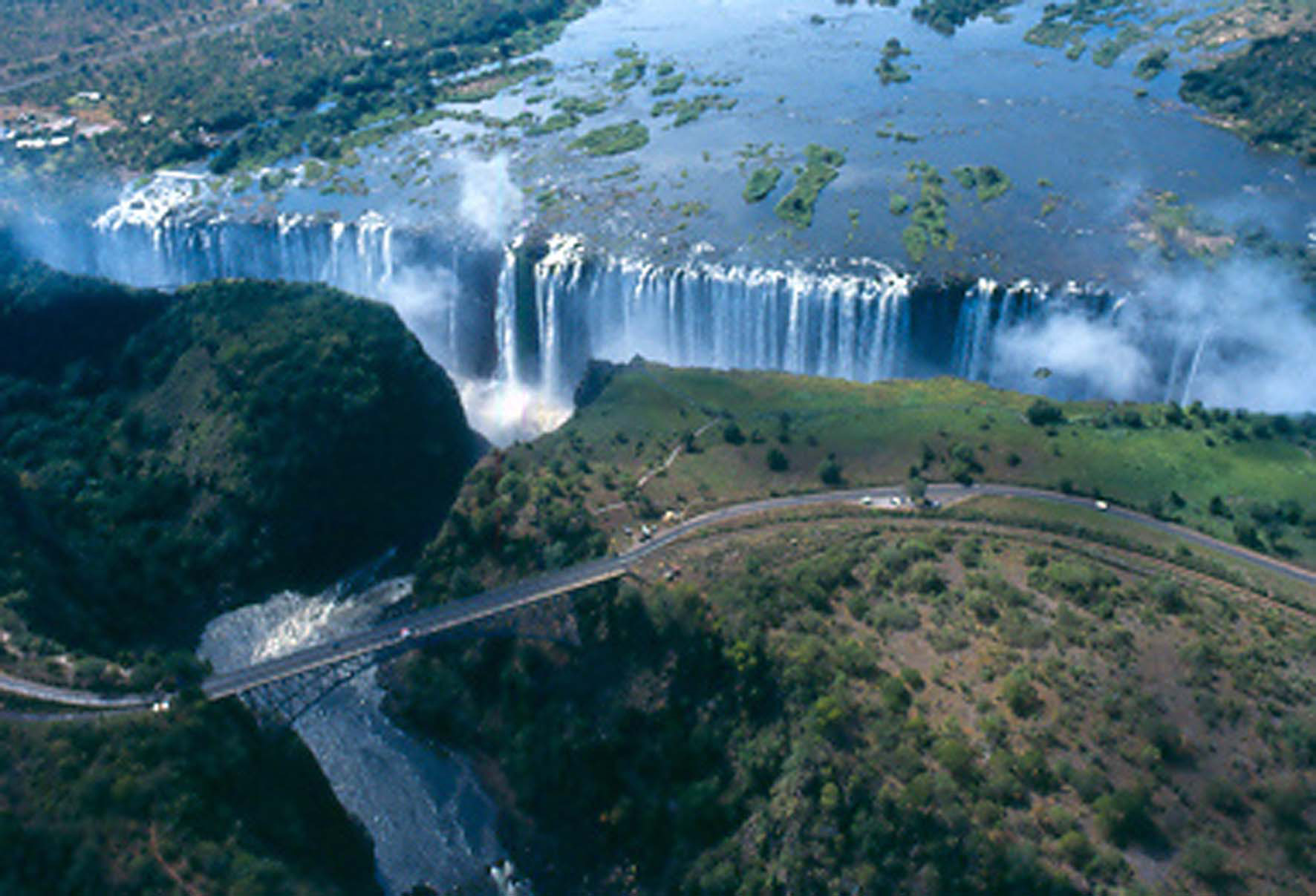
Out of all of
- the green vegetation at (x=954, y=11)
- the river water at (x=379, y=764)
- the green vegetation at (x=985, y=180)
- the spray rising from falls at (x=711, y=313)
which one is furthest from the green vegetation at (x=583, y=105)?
the river water at (x=379, y=764)

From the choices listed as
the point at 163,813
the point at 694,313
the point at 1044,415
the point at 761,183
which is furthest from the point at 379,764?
the point at 761,183

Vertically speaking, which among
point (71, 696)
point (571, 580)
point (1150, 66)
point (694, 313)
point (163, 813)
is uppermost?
point (1150, 66)

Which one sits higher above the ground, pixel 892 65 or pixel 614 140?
pixel 892 65

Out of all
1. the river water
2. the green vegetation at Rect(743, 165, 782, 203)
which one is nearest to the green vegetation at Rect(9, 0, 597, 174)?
the green vegetation at Rect(743, 165, 782, 203)

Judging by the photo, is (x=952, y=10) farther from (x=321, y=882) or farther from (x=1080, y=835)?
(x=321, y=882)

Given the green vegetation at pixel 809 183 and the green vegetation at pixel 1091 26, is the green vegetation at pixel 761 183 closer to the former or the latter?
the green vegetation at pixel 809 183

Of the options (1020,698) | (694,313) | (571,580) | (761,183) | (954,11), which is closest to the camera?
(1020,698)

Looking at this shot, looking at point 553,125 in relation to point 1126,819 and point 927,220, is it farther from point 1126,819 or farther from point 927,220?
point 1126,819

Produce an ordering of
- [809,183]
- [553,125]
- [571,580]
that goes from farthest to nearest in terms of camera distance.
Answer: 1. [553,125]
2. [809,183]
3. [571,580]
